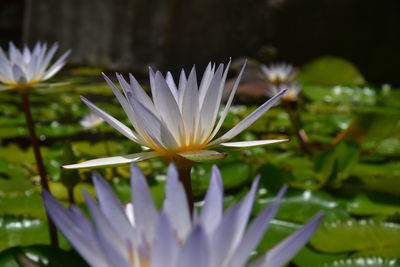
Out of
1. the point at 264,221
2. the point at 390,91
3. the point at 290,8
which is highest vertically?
the point at 290,8

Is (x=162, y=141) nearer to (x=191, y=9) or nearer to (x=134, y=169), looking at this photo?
(x=134, y=169)

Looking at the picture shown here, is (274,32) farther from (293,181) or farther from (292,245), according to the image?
(292,245)

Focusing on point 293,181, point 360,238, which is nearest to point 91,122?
point 293,181

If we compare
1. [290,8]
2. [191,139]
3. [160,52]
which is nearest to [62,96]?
→ [160,52]

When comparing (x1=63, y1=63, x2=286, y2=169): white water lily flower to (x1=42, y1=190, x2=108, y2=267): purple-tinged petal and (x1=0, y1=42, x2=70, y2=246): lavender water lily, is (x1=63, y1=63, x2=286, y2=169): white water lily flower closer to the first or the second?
(x1=42, y1=190, x2=108, y2=267): purple-tinged petal

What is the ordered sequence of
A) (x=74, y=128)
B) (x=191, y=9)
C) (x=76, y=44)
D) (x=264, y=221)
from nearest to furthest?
1. (x=264, y=221)
2. (x=74, y=128)
3. (x=191, y=9)
4. (x=76, y=44)

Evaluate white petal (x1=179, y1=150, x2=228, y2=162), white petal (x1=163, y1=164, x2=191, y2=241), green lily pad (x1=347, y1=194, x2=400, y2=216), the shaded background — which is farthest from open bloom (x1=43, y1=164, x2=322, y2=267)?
the shaded background
